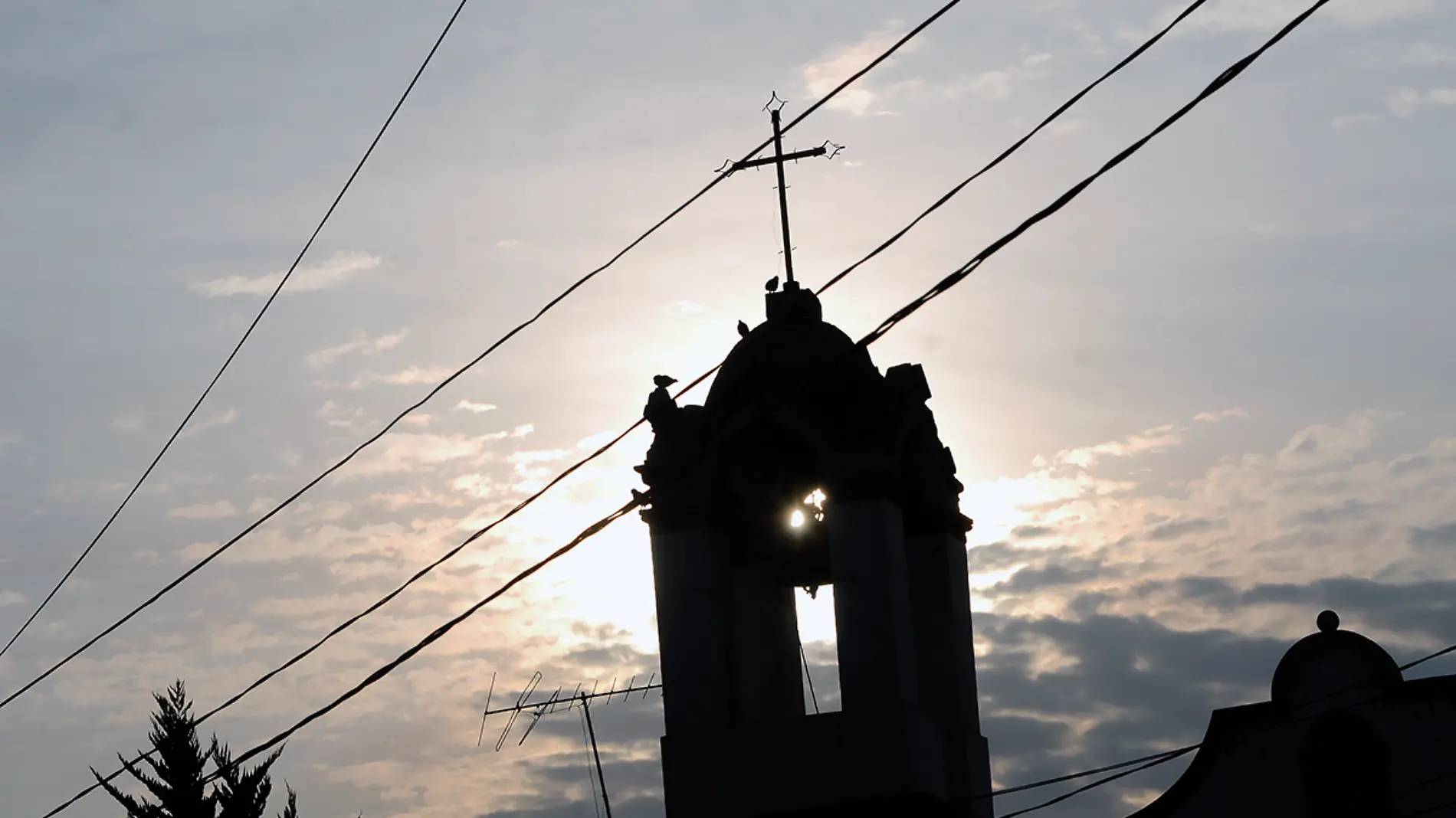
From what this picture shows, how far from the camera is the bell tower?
2036 cm

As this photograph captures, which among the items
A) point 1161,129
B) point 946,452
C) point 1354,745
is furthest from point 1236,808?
point 1161,129

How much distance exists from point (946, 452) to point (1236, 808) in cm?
485

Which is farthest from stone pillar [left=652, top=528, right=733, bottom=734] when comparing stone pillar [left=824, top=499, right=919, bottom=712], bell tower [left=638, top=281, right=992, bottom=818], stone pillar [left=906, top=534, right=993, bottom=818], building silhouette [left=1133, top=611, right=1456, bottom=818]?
building silhouette [left=1133, top=611, right=1456, bottom=818]

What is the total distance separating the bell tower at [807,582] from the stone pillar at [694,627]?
2 centimetres

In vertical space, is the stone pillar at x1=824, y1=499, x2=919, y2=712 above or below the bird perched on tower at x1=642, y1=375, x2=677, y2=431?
below

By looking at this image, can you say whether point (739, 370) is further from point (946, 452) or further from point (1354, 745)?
point (1354, 745)

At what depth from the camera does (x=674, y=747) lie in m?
20.9

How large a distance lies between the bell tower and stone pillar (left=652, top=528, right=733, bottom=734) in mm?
18

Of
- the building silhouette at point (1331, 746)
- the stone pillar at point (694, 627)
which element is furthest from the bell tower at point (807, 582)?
the building silhouette at point (1331, 746)

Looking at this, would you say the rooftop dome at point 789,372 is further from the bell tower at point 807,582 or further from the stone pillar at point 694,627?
the stone pillar at point 694,627

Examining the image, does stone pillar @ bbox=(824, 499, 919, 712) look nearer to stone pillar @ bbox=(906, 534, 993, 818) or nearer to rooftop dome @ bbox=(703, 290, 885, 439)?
stone pillar @ bbox=(906, 534, 993, 818)

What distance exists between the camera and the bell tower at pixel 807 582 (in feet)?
66.8

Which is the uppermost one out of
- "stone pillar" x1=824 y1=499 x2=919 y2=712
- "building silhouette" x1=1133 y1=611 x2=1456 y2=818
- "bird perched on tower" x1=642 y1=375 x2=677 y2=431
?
"bird perched on tower" x1=642 y1=375 x2=677 y2=431

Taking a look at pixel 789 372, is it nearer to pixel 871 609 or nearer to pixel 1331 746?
pixel 871 609
